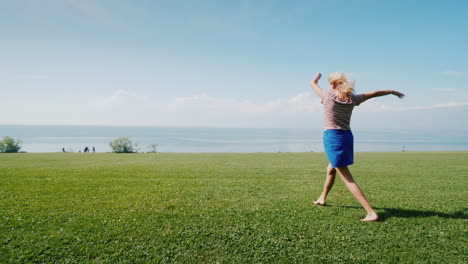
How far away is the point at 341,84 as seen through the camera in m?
4.43

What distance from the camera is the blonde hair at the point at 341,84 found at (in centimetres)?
434

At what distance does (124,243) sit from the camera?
134 inches

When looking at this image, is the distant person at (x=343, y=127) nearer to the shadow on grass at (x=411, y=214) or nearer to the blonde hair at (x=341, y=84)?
the blonde hair at (x=341, y=84)

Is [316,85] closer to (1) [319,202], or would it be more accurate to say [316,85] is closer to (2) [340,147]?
(2) [340,147]

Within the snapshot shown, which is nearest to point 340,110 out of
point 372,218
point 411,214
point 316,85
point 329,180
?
point 316,85

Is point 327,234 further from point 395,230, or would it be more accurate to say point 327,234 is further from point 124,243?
point 124,243

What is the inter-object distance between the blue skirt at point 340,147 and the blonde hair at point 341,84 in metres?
0.64

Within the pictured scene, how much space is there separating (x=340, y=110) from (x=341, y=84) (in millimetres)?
493

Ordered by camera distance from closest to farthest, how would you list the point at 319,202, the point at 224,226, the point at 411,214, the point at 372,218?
the point at 224,226 → the point at 372,218 → the point at 411,214 → the point at 319,202

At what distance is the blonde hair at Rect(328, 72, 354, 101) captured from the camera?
434cm

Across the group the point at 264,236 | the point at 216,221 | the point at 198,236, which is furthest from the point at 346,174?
the point at 198,236

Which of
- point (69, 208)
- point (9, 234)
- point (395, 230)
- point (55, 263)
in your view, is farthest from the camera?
point (69, 208)

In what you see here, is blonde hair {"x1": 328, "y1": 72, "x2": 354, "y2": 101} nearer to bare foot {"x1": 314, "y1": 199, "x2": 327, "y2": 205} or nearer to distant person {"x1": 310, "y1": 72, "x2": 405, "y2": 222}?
distant person {"x1": 310, "y1": 72, "x2": 405, "y2": 222}

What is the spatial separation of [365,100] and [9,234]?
250 inches
